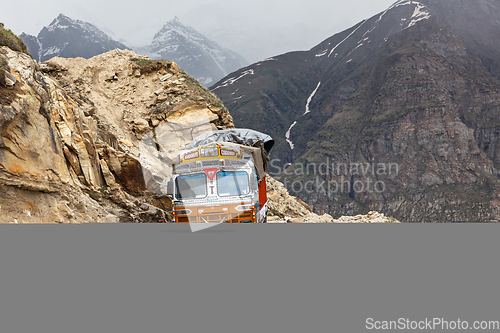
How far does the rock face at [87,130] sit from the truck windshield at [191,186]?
10.1ft

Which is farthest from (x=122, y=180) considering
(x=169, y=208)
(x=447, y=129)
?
(x=447, y=129)

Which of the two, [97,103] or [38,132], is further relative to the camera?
[97,103]

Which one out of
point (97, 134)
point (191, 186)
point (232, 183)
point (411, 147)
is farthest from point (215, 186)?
point (411, 147)

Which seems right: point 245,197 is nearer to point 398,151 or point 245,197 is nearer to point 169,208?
point 169,208

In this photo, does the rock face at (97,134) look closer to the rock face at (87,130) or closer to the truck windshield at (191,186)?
the rock face at (87,130)

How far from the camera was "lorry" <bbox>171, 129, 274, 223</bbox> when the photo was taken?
1130 cm

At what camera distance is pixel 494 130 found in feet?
535

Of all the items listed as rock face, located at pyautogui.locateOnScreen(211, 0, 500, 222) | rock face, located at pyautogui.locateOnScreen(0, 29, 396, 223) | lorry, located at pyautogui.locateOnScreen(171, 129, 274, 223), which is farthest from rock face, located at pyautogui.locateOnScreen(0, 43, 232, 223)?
rock face, located at pyautogui.locateOnScreen(211, 0, 500, 222)

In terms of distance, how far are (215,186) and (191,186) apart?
0.81 meters

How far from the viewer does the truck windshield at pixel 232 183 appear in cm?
1152

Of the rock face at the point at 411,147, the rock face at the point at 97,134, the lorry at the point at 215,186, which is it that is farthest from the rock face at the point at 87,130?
the rock face at the point at 411,147

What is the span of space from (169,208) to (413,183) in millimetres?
148344

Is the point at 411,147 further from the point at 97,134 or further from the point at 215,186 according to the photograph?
the point at 215,186

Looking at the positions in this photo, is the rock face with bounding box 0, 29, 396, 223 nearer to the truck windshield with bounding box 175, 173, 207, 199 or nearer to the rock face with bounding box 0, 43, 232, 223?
the rock face with bounding box 0, 43, 232, 223
